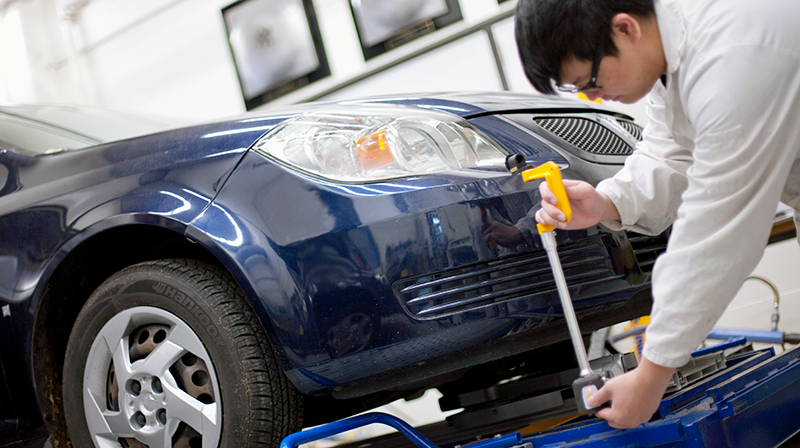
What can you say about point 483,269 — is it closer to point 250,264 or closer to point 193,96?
point 250,264

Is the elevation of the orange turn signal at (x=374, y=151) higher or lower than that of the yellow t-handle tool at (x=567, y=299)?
higher

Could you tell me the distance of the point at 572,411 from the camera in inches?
66.3

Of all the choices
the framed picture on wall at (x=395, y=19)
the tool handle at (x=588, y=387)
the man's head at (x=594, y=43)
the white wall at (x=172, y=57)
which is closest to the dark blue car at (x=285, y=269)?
the tool handle at (x=588, y=387)

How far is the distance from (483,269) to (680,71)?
0.54m

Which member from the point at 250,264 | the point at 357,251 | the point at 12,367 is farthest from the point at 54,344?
the point at 357,251

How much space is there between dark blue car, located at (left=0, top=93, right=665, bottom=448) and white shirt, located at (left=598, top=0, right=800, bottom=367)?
0.46 m

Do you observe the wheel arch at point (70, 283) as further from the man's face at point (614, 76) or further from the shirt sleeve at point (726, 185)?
the shirt sleeve at point (726, 185)

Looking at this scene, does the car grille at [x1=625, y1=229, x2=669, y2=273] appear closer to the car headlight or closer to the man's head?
the car headlight

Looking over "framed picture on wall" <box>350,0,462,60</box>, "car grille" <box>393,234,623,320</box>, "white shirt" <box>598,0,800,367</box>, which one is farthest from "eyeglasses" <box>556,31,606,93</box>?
"framed picture on wall" <box>350,0,462,60</box>

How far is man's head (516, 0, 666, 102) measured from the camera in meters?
1.00

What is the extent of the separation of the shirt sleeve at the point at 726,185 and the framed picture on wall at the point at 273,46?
473 cm

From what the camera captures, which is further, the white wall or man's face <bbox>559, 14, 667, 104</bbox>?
the white wall

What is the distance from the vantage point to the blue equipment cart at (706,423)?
1171mm

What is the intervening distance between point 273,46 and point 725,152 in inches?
198
